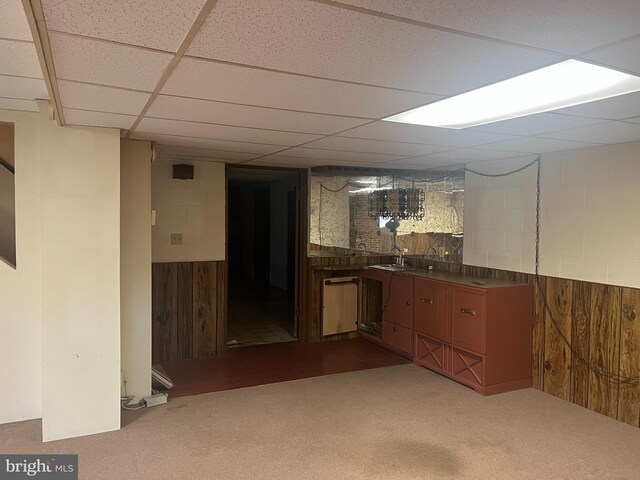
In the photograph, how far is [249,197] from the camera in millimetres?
10312

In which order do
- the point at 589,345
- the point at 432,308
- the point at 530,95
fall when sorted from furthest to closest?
the point at 432,308
the point at 589,345
the point at 530,95

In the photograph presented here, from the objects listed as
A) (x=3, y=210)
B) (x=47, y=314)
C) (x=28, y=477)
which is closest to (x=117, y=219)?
(x=47, y=314)

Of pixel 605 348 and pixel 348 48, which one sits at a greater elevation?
pixel 348 48

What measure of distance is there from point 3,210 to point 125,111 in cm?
186

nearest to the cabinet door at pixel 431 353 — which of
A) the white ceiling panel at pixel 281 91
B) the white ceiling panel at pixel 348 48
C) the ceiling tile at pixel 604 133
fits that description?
the ceiling tile at pixel 604 133

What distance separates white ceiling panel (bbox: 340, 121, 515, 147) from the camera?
293 cm

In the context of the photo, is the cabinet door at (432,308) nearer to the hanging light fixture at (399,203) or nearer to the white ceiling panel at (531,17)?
the hanging light fixture at (399,203)

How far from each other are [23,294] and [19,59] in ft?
6.14

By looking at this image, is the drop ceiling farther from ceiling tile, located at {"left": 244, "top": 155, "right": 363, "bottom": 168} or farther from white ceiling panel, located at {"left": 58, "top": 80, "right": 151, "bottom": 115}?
ceiling tile, located at {"left": 244, "top": 155, "right": 363, "bottom": 168}

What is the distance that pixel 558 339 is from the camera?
3.90 meters

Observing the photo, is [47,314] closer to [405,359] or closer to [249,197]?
[405,359]

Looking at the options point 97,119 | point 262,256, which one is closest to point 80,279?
point 97,119

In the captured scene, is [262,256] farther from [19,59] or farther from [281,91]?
[19,59]

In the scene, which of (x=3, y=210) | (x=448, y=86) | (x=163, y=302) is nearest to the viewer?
(x=448, y=86)
